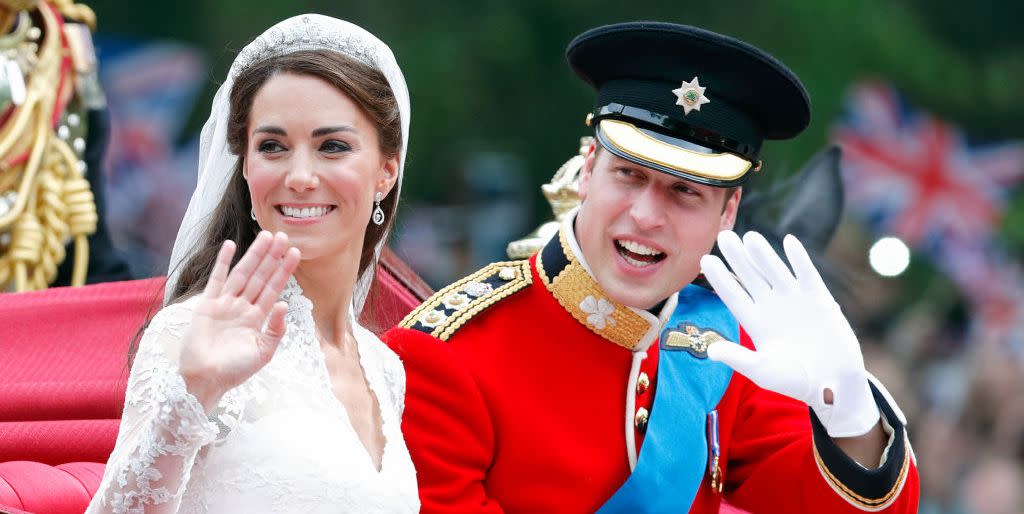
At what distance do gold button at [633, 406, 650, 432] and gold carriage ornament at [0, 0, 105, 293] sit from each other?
156 cm

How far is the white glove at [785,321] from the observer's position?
2400mm

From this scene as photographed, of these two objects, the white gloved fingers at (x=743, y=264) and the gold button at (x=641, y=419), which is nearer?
the white gloved fingers at (x=743, y=264)

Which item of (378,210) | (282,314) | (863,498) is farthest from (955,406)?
(282,314)

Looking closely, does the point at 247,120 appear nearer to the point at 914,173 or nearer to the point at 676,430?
the point at 676,430

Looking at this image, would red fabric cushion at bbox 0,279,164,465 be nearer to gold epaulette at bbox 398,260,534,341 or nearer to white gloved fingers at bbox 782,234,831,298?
gold epaulette at bbox 398,260,534,341

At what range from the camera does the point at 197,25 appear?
6.86 meters

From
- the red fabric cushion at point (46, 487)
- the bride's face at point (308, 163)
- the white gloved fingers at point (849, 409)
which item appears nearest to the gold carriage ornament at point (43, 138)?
the red fabric cushion at point (46, 487)

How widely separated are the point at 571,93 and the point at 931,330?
1.82 m

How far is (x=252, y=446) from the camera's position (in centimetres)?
203

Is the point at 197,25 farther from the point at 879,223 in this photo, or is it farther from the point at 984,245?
the point at 984,245

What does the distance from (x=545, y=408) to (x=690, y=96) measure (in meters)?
0.54

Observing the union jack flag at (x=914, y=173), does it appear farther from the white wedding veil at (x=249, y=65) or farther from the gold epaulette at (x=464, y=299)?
the white wedding veil at (x=249, y=65)

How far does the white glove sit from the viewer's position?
2.40 meters

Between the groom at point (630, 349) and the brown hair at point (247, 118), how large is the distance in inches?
15.2
